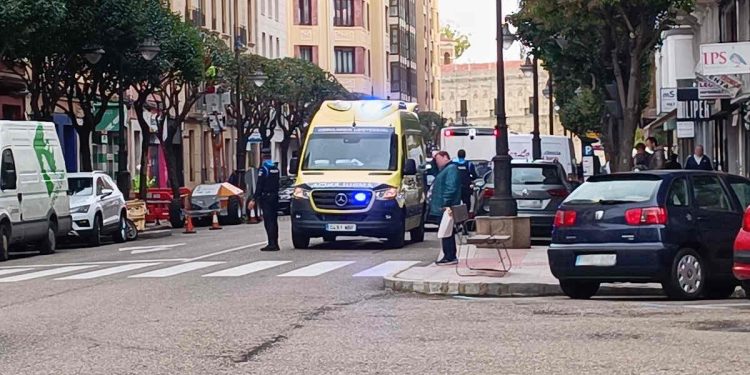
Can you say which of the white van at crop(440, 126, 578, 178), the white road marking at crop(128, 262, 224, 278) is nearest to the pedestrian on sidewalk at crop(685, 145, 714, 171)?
the white road marking at crop(128, 262, 224, 278)

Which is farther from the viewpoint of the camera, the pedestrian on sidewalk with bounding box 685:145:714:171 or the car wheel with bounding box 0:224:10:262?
the pedestrian on sidewalk with bounding box 685:145:714:171

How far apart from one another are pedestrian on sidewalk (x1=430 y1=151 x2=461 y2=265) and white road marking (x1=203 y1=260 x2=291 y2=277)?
290 centimetres

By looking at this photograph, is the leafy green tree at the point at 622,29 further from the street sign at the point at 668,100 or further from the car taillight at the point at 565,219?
the car taillight at the point at 565,219

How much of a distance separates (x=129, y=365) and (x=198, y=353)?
80 cm

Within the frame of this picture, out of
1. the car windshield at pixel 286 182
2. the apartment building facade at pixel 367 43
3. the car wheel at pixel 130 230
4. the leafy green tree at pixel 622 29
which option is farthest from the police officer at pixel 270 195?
the apartment building facade at pixel 367 43

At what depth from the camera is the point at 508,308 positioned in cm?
1627

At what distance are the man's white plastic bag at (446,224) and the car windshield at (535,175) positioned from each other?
7562 mm

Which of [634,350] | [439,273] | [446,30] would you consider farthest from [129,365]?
[446,30]

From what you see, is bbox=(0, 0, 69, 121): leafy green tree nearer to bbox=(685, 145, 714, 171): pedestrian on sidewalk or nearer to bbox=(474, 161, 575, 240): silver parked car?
bbox=(474, 161, 575, 240): silver parked car

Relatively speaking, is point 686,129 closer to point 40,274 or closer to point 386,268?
point 386,268

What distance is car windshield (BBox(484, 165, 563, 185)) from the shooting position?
28984mm

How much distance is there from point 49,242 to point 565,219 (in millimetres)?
15725

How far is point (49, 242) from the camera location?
1200 inches

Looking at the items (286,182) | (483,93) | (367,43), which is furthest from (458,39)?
(286,182)
